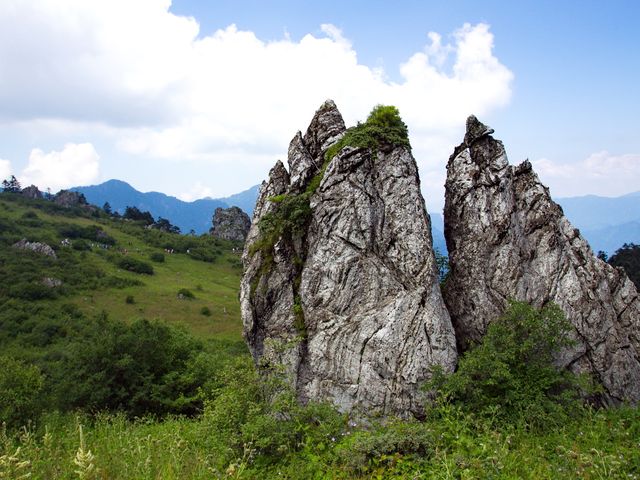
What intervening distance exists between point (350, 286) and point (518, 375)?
6736 mm

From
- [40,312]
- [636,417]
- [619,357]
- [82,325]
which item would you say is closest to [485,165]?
[619,357]

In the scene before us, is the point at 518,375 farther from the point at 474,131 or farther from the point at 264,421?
the point at 474,131

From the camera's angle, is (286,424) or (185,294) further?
(185,294)

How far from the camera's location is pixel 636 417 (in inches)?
582

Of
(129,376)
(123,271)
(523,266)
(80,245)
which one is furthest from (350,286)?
(80,245)

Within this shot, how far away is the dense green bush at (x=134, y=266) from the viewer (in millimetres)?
114312

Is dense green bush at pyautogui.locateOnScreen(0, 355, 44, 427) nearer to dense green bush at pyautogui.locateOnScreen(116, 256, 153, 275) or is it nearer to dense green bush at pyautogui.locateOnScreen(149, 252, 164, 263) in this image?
dense green bush at pyautogui.locateOnScreen(116, 256, 153, 275)

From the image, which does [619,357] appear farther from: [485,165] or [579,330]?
[485,165]

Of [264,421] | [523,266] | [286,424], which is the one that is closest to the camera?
[264,421]

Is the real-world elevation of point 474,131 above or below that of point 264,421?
above

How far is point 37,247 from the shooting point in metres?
114

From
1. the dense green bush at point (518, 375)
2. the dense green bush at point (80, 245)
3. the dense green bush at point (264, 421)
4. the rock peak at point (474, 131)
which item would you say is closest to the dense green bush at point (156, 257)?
the dense green bush at point (80, 245)

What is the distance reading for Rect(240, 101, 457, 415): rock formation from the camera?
16609 mm

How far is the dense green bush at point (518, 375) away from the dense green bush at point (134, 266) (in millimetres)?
110244
